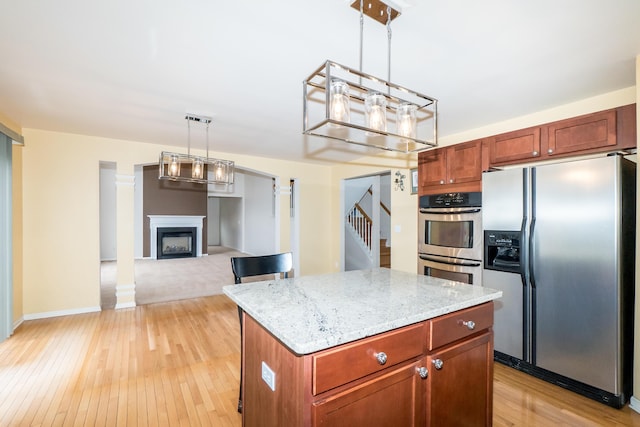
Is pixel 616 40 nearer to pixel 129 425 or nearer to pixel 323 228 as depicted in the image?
pixel 129 425

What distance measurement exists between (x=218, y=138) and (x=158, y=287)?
3263mm

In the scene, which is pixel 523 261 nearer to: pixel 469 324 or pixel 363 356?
pixel 469 324

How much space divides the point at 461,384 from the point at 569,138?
228 cm

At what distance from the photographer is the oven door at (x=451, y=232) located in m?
3.02

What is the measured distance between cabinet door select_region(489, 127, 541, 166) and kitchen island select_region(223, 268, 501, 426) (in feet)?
Answer: 5.79

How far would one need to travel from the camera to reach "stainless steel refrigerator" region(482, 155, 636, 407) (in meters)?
2.15

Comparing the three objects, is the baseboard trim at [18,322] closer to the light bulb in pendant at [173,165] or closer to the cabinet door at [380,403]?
the light bulb in pendant at [173,165]

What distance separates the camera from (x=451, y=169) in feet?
11.1

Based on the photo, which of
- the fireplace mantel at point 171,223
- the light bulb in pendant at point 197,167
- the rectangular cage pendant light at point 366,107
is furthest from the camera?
the fireplace mantel at point 171,223

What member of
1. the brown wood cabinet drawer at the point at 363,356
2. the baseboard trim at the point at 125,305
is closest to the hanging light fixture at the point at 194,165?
the baseboard trim at the point at 125,305

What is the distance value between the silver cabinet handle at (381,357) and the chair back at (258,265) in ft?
3.85

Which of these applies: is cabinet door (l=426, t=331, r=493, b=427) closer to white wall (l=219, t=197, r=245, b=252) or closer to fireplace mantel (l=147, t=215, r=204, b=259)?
fireplace mantel (l=147, t=215, r=204, b=259)

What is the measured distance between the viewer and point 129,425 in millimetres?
1981

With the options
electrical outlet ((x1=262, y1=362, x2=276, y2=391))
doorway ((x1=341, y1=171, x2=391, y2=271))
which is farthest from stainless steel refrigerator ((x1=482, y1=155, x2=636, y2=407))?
doorway ((x1=341, y1=171, x2=391, y2=271))
